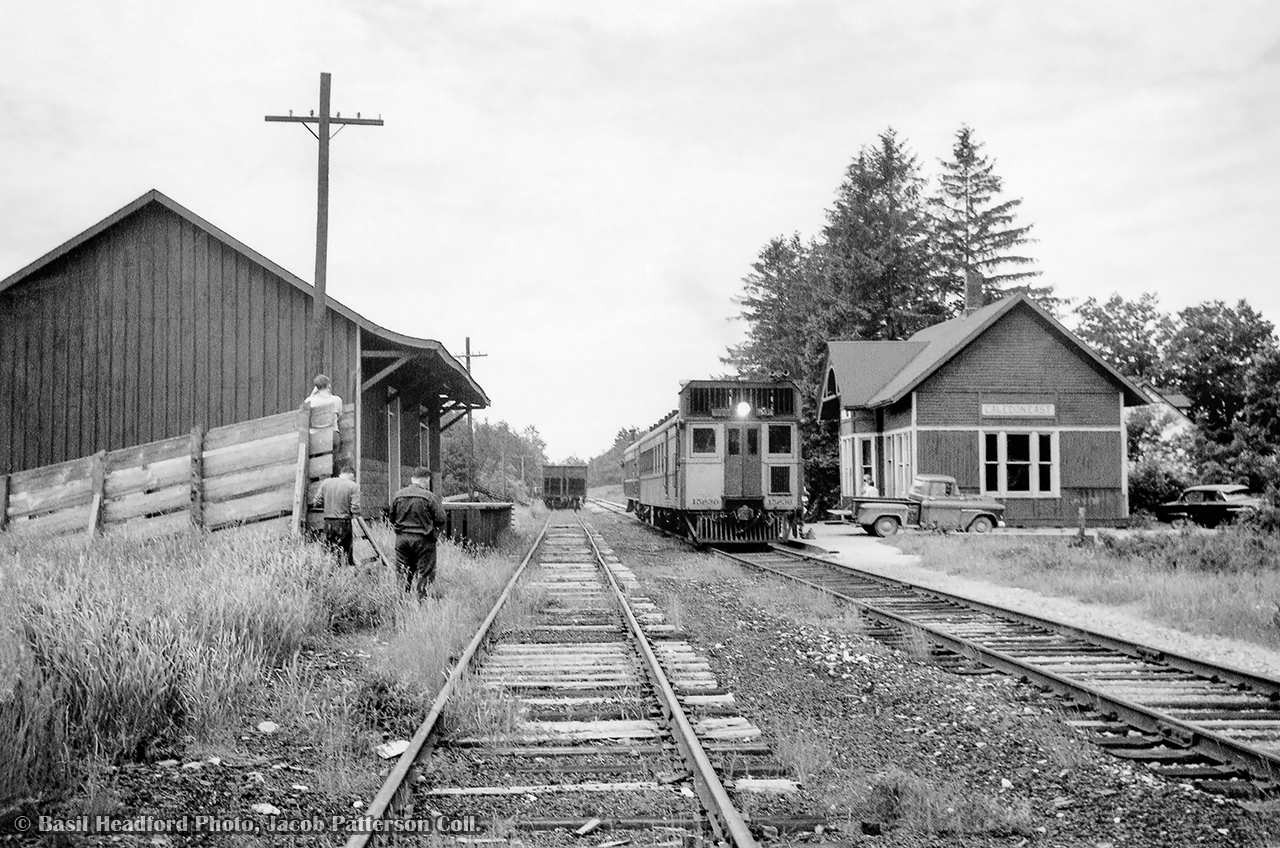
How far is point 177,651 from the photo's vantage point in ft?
20.8

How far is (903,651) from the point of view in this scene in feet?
30.1

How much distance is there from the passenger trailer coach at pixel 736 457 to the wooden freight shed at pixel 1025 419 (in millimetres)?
7780

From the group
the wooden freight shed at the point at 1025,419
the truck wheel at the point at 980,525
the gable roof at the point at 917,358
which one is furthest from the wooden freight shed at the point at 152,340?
the gable roof at the point at 917,358

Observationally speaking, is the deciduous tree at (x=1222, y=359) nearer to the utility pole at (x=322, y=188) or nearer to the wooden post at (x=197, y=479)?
the utility pole at (x=322, y=188)

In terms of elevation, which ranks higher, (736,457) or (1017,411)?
A: (1017,411)

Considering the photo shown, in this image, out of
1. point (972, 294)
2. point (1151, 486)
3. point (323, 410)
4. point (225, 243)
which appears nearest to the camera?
point (323, 410)

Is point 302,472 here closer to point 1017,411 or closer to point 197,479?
point 197,479

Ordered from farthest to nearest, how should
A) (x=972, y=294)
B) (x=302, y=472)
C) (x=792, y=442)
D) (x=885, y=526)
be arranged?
1. (x=972, y=294)
2. (x=885, y=526)
3. (x=792, y=442)
4. (x=302, y=472)

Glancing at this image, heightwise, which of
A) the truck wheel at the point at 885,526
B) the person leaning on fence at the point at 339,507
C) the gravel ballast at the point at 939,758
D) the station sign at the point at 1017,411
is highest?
the station sign at the point at 1017,411

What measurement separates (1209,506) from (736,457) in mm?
15248

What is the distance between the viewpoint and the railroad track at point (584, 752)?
4520 mm

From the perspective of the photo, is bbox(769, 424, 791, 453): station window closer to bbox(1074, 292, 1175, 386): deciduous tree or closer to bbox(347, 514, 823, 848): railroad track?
bbox(347, 514, 823, 848): railroad track

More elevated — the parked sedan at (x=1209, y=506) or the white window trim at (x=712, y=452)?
the white window trim at (x=712, y=452)

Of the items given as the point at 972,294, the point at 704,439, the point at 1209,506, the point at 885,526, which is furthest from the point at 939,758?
the point at 972,294
